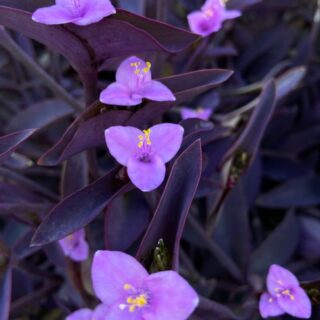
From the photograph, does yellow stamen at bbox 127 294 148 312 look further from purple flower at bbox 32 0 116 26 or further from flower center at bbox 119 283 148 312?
purple flower at bbox 32 0 116 26

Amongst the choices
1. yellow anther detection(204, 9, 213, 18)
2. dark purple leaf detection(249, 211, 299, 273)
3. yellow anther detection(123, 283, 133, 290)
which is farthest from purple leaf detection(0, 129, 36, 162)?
dark purple leaf detection(249, 211, 299, 273)

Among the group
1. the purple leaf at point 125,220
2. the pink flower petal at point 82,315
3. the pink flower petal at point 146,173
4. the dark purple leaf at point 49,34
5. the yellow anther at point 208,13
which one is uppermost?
the dark purple leaf at point 49,34

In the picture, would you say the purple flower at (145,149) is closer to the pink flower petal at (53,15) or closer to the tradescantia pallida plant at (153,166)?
the tradescantia pallida plant at (153,166)

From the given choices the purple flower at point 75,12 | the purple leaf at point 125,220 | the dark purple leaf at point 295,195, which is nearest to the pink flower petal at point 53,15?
the purple flower at point 75,12

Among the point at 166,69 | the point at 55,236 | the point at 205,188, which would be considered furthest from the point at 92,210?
the point at 166,69

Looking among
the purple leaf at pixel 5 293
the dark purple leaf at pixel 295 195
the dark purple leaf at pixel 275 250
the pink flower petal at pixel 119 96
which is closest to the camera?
the pink flower petal at pixel 119 96

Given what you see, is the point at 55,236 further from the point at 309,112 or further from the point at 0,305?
the point at 309,112
